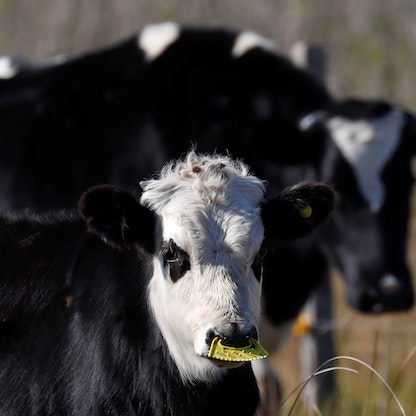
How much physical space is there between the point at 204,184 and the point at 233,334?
76 cm

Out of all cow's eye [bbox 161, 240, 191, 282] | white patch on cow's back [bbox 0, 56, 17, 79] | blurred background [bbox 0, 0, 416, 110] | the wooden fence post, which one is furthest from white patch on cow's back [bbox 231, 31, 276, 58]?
blurred background [bbox 0, 0, 416, 110]

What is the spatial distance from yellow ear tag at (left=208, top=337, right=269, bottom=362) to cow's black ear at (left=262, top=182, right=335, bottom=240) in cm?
73

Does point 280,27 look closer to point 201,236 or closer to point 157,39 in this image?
point 157,39

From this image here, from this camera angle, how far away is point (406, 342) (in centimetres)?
1020

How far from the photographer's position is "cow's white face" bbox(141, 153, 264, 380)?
13.3 ft

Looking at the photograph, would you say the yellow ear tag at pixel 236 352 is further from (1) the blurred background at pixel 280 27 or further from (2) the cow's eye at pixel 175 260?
(1) the blurred background at pixel 280 27

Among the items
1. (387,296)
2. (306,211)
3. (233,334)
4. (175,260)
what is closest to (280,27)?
(387,296)

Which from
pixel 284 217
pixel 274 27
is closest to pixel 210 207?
pixel 284 217

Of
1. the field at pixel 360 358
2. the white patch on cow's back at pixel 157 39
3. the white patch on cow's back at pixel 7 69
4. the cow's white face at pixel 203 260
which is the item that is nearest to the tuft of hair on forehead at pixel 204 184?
the cow's white face at pixel 203 260

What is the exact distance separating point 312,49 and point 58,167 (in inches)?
112

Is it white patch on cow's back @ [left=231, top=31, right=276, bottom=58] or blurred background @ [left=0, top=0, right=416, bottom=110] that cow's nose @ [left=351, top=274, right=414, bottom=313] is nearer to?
white patch on cow's back @ [left=231, top=31, right=276, bottom=58]

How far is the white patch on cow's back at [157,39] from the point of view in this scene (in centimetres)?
846

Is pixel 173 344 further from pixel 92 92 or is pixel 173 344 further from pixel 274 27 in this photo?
pixel 274 27

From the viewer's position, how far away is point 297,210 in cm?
461
